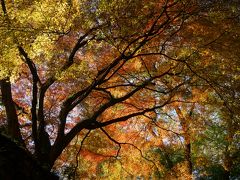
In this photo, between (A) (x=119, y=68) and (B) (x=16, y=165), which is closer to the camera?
(B) (x=16, y=165)

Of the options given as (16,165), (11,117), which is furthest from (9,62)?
(16,165)

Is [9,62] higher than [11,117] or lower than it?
higher

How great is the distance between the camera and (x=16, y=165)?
8391 mm

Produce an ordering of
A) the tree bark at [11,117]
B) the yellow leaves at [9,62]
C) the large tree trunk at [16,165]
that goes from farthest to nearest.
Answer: the tree bark at [11,117] < the yellow leaves at [9,62] < the large tree trunk at [16,165]

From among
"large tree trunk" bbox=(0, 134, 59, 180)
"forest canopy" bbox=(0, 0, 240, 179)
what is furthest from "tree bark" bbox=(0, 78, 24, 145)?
"large tree trunk" bbox=(0, 134, 59, 180)

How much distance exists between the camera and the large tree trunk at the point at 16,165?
810 centimetres

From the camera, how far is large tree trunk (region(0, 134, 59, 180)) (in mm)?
8102

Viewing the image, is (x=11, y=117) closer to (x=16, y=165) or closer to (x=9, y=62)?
(x=9, y=62)

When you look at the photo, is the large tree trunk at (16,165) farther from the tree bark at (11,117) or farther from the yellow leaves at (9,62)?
the tree bark at (11,117)

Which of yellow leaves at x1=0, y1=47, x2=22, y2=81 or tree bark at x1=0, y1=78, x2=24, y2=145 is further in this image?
tree bark at x1=0, y1=78, x2=24, y2=145

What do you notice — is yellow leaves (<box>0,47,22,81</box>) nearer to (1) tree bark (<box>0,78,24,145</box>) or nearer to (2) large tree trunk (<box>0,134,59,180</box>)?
(1) tree bark (<box>0,78,24,145</box>)

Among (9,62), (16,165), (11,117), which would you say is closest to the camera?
(16,165)

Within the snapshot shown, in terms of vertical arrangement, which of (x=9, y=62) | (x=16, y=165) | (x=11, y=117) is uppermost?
(x=9, y=62)

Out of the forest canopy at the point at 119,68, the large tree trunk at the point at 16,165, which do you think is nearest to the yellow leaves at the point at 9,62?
the forest canopy at the point at 119,68
